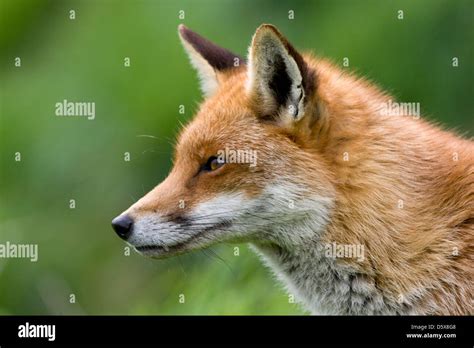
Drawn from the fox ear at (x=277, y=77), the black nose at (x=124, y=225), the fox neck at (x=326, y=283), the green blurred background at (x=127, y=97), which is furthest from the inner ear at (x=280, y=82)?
the green blurred background at (x=127, y=97)

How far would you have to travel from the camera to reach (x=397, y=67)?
14.8 m

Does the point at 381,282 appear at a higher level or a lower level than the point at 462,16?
lower

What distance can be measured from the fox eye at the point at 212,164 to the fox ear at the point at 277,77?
556 millimetres

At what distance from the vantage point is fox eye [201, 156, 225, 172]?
25.1 feet

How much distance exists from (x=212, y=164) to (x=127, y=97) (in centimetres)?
841

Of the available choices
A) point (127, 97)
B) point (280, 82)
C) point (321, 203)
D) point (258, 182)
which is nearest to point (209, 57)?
point (280, 82)

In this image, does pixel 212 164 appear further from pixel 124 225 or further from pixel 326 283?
pixel 326 283

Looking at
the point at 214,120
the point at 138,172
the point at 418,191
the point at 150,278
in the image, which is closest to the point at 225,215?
the point at 214,120

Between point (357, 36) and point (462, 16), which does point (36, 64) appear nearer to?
point (357, 36)

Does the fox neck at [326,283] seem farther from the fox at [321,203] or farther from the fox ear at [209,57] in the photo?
the fox ear at [209,57]

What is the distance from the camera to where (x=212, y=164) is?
25.2 ft

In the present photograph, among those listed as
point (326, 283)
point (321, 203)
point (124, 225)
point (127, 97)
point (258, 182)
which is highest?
point (127, 97)

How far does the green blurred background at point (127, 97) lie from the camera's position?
14508 mm

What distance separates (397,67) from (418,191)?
746 cm
